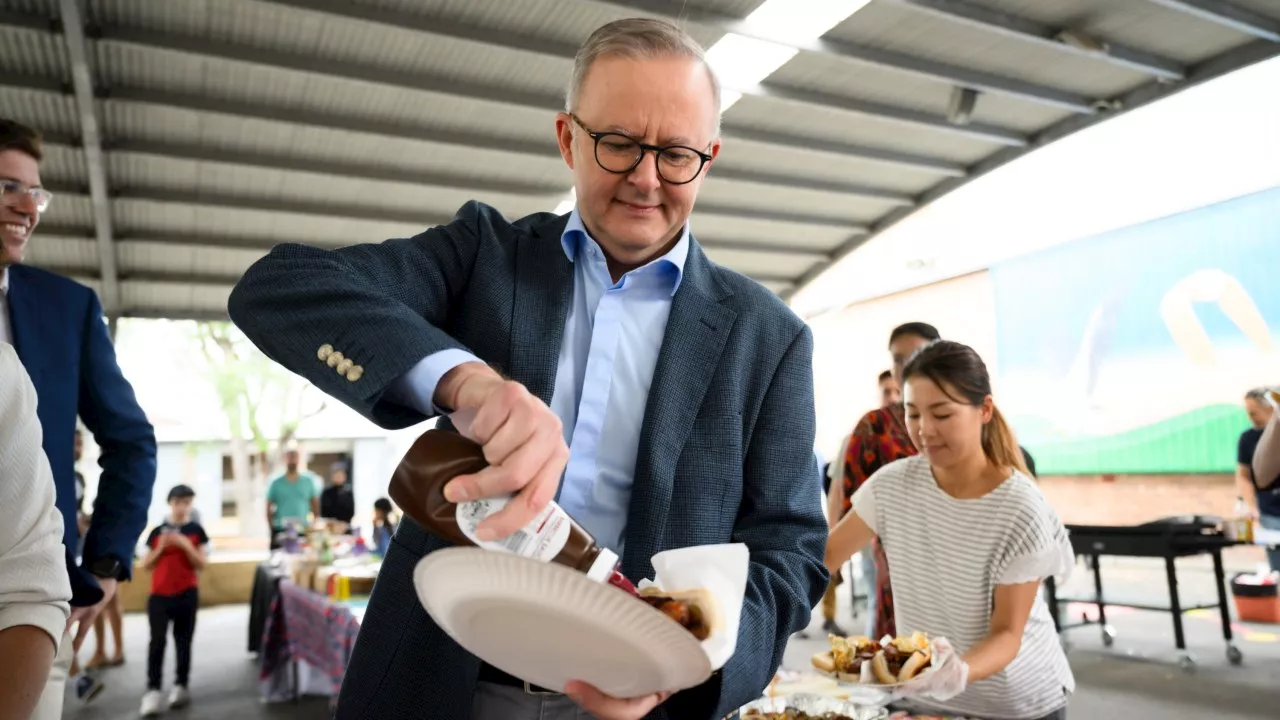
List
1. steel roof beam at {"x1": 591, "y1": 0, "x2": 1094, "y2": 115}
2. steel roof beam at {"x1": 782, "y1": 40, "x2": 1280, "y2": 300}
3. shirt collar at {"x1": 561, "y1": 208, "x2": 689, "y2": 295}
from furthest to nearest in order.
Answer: steel roof beam at {"x1": 782, "y1": 40, "x2": 1280, "y2": 300}, steel roof beam at {"x1": 591, "y1": 0, "x2": 1094, "y2": 115}, shirt collar at {"x1": 561, "y1": 208, "x2": 689, "y2": 295}

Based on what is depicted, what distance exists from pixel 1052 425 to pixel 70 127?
1137 cm

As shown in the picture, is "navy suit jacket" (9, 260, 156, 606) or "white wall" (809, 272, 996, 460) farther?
"white wall" (809, 272, 996, 460)

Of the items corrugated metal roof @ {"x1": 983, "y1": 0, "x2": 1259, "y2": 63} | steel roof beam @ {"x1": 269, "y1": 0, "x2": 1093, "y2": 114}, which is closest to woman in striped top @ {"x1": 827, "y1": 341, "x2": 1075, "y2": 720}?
steel roof beam @ {"x1": 269, "y1": 0, "x2": 1093, "y2": 114}

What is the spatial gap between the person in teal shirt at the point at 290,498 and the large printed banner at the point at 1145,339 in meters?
8.90

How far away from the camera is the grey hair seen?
3.07ft

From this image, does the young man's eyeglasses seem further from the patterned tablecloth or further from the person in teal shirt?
the person in teal shirt

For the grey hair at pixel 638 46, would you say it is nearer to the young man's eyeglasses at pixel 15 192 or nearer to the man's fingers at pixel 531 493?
A: the man's fingers at pixel 531 493

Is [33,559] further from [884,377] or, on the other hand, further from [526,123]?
[526,123]

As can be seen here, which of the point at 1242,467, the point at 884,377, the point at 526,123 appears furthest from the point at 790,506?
the point at 526,123

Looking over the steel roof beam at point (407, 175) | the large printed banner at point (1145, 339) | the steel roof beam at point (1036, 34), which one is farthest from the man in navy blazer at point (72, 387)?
the large printed banner at point (1145, 339)

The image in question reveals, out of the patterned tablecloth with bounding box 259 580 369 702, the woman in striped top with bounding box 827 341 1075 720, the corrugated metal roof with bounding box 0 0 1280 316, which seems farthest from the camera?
the corrugated metal roof with bounding box 0 0 1280 316

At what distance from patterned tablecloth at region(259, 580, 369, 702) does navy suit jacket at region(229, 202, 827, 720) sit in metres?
3.28

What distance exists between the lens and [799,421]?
1.10 metres

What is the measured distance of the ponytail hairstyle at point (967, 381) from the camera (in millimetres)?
2090
